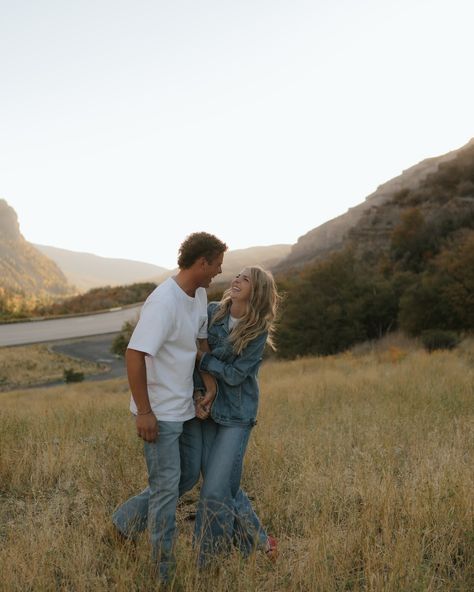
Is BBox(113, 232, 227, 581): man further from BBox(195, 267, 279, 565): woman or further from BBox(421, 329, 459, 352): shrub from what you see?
BBox(421, 329, 459, 352): shrub

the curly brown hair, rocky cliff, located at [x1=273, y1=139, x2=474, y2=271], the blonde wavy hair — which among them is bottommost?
the blonde wavy hair

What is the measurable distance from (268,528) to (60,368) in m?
24.9

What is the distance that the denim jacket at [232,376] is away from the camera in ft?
10.1

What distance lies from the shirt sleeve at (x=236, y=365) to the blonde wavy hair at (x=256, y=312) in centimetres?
5

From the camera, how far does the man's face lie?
301 centimetres

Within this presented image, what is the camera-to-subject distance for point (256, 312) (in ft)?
10.3

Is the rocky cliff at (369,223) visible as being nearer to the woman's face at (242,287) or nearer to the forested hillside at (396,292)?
the forested hillside at (396,292)

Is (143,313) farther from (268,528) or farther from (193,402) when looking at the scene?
(268,528)

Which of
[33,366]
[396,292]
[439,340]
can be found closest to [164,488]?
[439,340]

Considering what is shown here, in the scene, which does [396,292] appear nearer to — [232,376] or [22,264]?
[232,376]

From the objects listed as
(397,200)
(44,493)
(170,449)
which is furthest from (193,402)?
(397,200)

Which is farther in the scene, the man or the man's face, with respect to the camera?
the man's face

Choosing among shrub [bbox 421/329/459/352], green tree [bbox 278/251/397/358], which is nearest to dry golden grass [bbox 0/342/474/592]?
shrub [bbox 421/329/459/352]

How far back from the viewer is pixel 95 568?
2.83 metres
